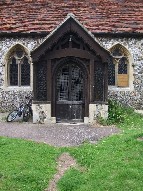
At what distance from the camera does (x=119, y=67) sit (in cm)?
1917

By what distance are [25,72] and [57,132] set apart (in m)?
6.32

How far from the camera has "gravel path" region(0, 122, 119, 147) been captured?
12.6m

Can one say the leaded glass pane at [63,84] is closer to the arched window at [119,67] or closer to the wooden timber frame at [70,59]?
the wooden timber frame at [70,59]

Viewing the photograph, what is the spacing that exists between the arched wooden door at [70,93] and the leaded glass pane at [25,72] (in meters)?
3.29

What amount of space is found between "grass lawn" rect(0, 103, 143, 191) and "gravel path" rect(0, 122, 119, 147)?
0.75m

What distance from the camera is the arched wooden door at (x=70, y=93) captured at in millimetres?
16469

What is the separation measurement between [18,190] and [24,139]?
4.05 m

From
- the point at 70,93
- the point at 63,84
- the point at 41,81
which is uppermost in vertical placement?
the point at 41,81

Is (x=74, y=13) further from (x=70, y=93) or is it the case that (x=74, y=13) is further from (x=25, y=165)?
(x=25, y=165)

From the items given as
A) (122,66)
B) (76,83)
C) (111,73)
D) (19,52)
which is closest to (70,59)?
(76,83)

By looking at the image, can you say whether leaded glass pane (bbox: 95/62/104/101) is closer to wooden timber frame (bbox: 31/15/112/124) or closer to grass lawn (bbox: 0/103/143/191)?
wooden timber frame (bbox: 31/15/112/124)

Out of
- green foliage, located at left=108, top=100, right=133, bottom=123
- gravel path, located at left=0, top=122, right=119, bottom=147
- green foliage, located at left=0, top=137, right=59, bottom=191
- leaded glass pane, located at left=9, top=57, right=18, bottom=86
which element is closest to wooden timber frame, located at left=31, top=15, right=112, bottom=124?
green foliage, located at left=108, top=100, right=133, bottom=123

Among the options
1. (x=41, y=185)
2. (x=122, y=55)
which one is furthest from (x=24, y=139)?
(x=122, y=55)

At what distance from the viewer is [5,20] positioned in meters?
20.0
